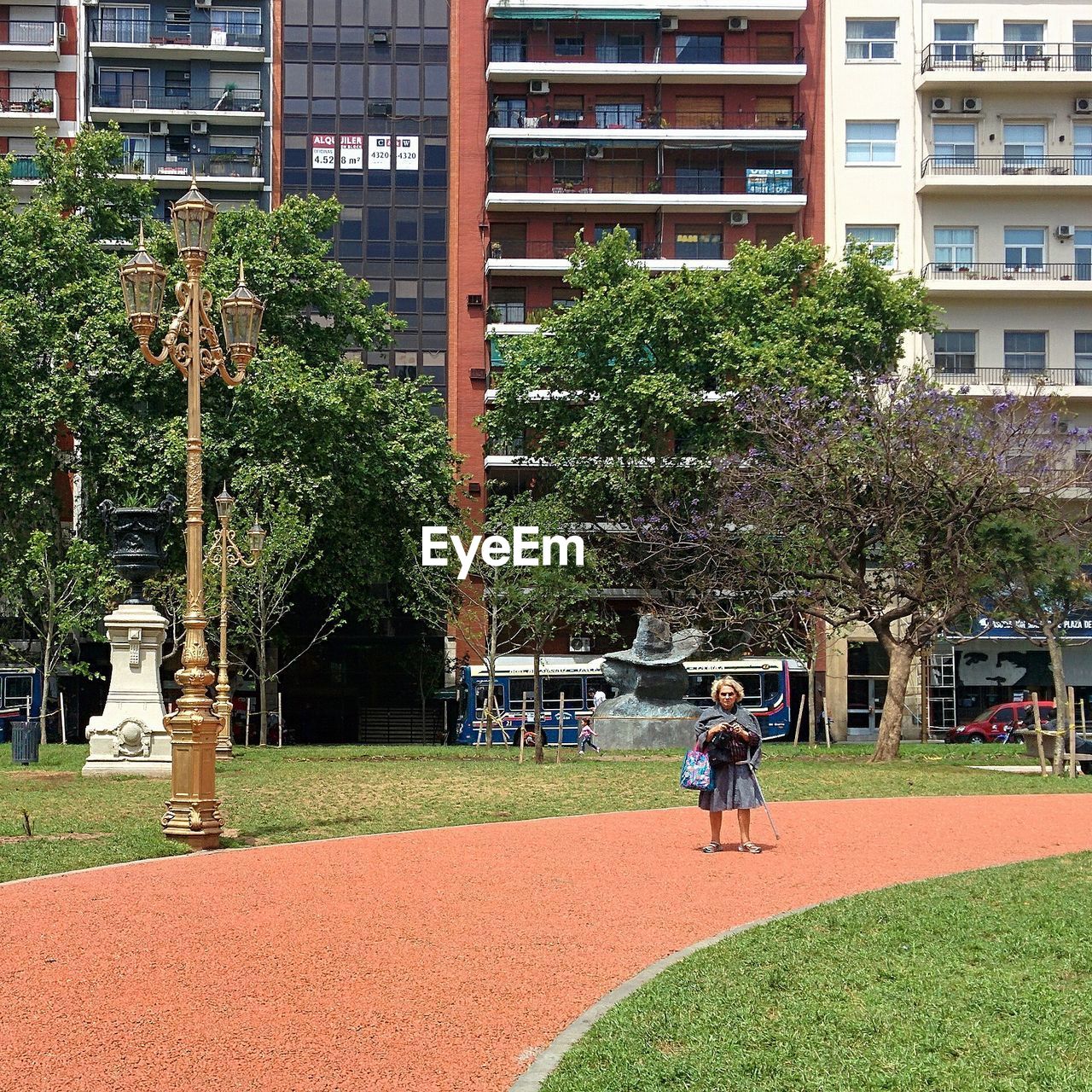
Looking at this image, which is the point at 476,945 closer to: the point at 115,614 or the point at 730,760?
the point at 730,760

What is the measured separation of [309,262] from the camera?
4300cm

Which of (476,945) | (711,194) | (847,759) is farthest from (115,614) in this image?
(711,194)

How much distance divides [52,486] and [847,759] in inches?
972

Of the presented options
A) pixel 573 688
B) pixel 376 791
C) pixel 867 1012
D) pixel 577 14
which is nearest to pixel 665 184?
pixel 577 14

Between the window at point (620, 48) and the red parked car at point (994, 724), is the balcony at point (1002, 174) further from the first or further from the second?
the red parked car at point (994, 724)

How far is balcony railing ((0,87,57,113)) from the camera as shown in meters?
52.9

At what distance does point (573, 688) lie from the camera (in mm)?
45219

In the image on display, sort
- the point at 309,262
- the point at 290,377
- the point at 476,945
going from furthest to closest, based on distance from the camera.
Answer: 1. the point at 309,262
2. the point at 290,377
3. the point at 476,945

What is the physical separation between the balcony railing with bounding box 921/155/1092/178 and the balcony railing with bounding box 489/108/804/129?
4731mm

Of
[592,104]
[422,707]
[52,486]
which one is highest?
[592,104]

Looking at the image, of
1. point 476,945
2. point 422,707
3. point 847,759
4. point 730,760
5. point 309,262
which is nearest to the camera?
point 476,945

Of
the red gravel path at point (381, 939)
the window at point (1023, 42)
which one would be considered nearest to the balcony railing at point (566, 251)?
the window at point (1023, 42)

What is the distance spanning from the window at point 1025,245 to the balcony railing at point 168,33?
2626 centimetres

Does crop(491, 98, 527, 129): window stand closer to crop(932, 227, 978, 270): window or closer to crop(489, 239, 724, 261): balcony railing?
crop(489, 239, 724, 261): balcony railing
